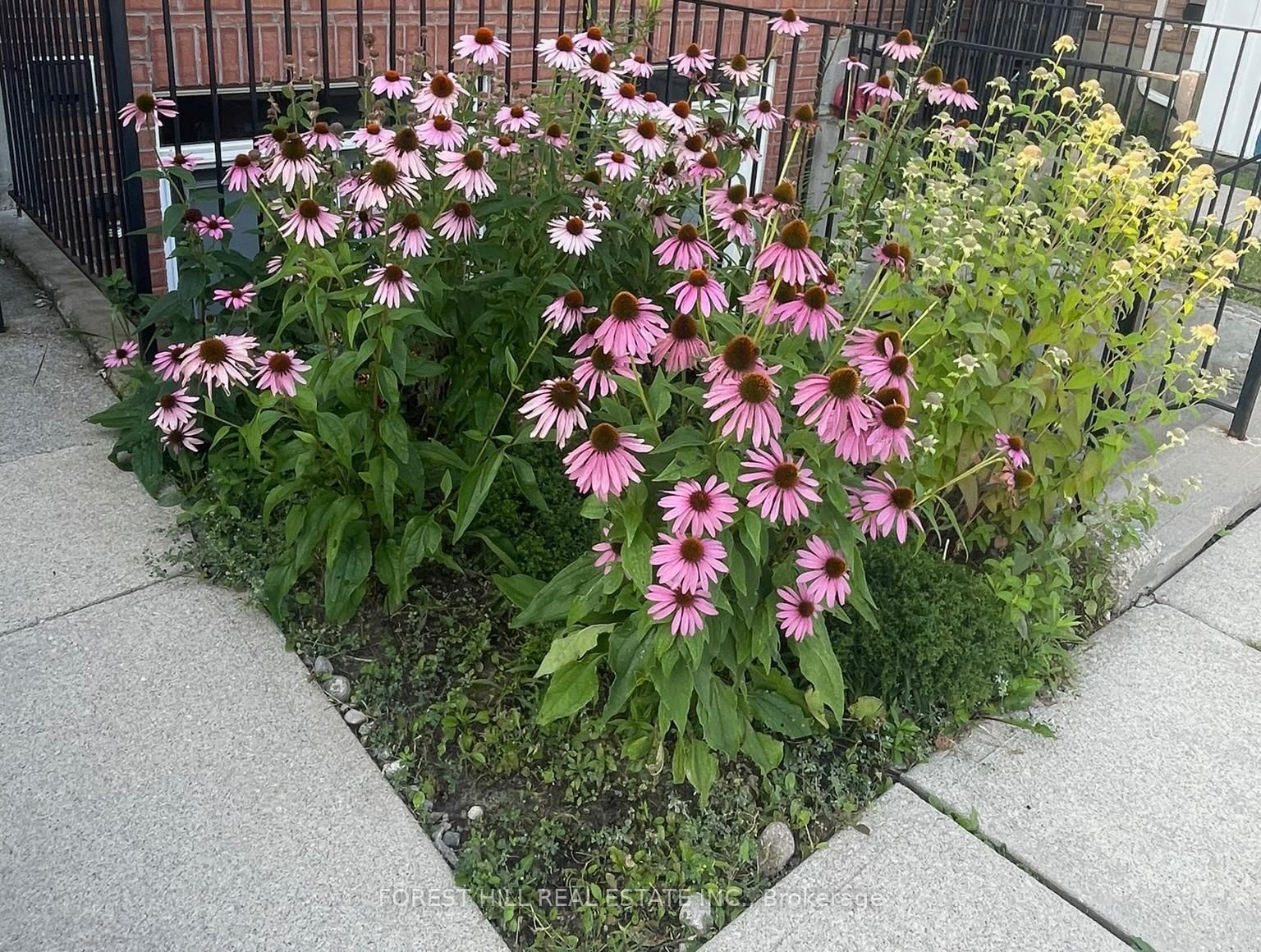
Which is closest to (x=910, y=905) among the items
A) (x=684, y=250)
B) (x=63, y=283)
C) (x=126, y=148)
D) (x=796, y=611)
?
(x=796, y=611)

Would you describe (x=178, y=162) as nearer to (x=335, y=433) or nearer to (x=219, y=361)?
(x=219, y=361)

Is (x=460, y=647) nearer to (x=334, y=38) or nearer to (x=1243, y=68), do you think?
(x=334, y=38)

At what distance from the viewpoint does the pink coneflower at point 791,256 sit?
6.57ft

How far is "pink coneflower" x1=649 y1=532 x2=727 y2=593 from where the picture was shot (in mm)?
1943

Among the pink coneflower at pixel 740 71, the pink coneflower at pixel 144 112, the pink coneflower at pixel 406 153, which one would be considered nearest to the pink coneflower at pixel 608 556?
the pink coneflower at pixel 406 153

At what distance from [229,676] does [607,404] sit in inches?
42.9

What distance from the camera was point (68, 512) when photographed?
298 centimetres

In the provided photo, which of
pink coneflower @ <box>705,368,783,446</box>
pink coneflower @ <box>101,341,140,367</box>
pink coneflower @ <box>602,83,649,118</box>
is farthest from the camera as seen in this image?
pink coneflower @ <box>101,341,140,367</box>

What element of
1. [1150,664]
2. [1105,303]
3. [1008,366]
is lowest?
[1150,664]

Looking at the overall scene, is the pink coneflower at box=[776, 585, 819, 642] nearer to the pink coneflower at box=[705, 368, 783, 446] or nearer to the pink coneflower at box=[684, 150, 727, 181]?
the pink coneflower at box=[705, 368, 783, 446]

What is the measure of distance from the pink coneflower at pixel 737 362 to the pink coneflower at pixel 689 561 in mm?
287

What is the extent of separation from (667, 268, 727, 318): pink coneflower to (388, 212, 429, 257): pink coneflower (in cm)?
64

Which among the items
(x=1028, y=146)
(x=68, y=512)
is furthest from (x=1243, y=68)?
(x=68, y=512)

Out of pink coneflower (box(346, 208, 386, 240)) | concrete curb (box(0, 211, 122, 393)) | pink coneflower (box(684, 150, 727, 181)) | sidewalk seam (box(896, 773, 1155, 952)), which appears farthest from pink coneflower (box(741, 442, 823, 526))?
concrete curb (box(0, 211, 122, 393))
